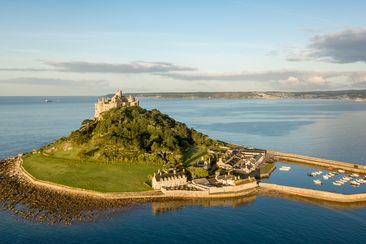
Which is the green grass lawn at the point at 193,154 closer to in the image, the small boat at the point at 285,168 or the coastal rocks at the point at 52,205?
the small boat at the point at 285,168

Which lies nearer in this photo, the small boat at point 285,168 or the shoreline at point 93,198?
the shoreline at point 93,198

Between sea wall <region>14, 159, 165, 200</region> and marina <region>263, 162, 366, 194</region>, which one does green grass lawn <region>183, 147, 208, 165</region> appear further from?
sea wall <region>14, 159, 165, 200</region>

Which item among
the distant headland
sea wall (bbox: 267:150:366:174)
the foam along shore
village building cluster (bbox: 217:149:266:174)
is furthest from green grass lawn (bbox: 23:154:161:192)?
sea wall (bbox: 267:150:366:174)

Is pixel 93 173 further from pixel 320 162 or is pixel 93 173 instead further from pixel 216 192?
pixel 320 162

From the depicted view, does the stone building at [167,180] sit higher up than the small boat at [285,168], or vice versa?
the stone building at [167,180]

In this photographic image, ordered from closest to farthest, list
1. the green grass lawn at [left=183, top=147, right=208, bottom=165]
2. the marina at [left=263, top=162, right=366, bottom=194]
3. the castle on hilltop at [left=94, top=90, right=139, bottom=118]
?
the marina at [left=263, top=162, right=366, bottom=194] → the green grass lawn at [left=183, top=147, right=208, bottom=165] → the castle on hilltop at [left=94, top=90, right=139, bottom=118]

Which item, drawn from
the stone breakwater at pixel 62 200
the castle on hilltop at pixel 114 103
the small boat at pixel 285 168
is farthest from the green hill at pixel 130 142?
the small boat at pixel 285 168
